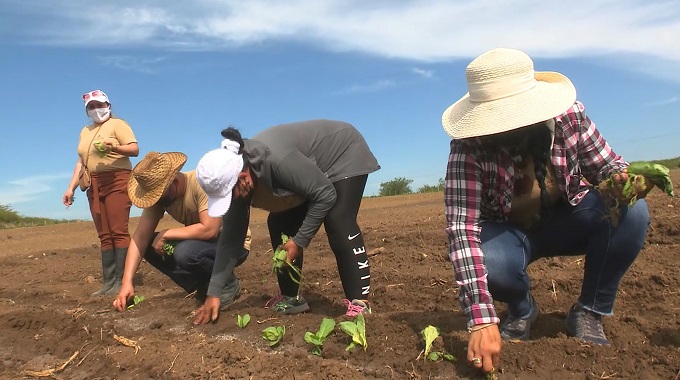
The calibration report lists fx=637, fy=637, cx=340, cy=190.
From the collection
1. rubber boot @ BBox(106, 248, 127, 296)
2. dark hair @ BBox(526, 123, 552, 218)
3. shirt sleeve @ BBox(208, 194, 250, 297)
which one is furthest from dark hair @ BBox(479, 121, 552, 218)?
rubber boot @ BBox(106, 248, 127, 296)

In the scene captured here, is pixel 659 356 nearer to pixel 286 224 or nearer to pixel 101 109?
pixel 286 224

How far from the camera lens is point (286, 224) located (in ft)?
13.0

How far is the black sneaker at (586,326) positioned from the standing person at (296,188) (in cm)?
107

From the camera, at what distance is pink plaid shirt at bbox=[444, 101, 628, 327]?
2539mm

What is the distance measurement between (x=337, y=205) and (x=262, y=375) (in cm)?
108

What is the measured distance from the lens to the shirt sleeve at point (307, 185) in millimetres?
3254

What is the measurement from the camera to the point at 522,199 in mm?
2852

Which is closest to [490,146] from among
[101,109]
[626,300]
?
[626,300]

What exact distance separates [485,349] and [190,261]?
2.42 meters

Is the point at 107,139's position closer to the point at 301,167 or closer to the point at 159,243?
the point at 159,243

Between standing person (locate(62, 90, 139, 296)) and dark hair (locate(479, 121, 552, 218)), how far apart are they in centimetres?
366

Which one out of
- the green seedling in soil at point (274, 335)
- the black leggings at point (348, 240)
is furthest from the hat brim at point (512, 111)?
the green seedling in soil at point (274, 335)

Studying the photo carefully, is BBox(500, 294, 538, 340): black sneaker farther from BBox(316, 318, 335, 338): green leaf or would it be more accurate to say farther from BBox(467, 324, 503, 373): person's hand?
BBox(316, 318, 335, 338): green leaf

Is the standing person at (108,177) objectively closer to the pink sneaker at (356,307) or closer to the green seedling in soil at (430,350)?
the pink sneaker at (356,307)
